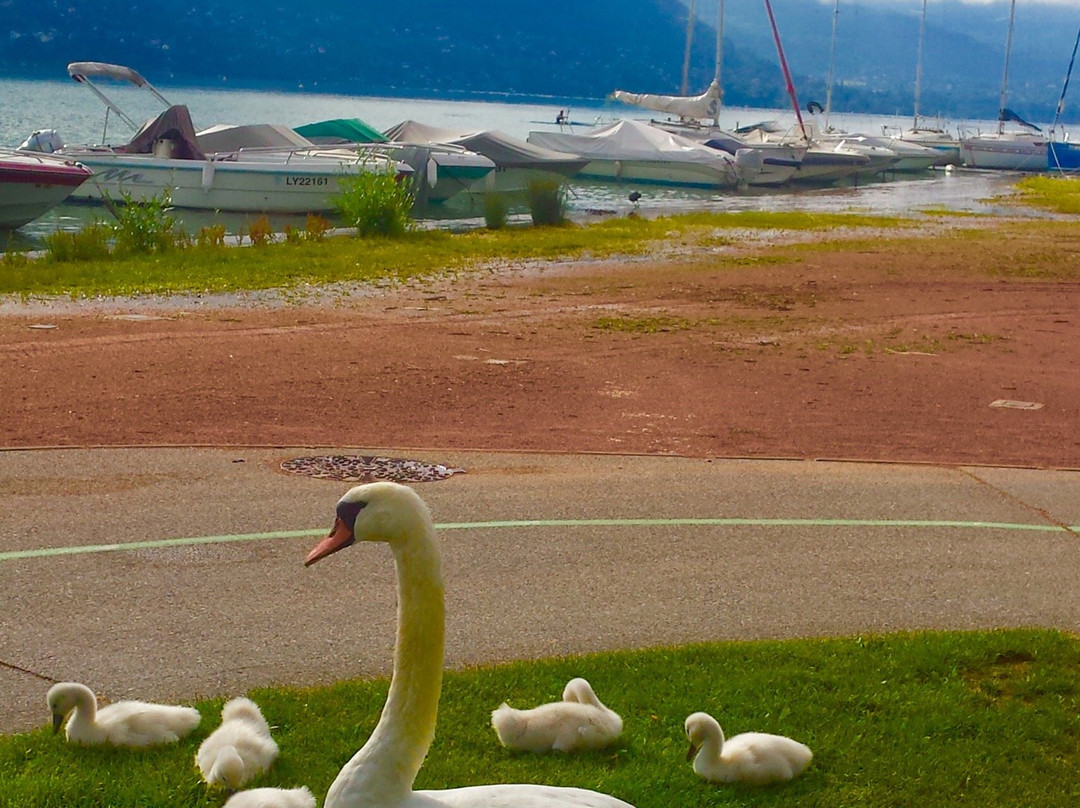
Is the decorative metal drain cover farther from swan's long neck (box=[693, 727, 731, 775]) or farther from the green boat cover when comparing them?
the green boat cover

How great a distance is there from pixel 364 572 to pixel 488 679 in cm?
176

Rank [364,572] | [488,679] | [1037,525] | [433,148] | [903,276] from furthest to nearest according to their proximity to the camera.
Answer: [433,148] → [903,276] → [1037,525] → [364,572] → [488,679]

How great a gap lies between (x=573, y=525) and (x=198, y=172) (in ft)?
93.6

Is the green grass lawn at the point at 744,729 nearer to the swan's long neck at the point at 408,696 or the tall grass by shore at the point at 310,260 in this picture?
the swan's long neck at the point at 408,696

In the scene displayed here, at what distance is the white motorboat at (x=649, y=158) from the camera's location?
191 feet

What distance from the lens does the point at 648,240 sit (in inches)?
1168

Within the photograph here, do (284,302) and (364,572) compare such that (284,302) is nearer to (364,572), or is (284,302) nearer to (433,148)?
(364,572)

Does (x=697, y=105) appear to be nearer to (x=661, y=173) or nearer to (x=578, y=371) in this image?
(x=661, y=173)

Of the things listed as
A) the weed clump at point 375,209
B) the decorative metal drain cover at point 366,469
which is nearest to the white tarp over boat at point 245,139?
the weed clump at point 375,209

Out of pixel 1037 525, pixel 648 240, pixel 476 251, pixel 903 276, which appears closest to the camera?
pixel 1037 525

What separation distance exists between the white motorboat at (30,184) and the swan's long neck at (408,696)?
89.0 feet

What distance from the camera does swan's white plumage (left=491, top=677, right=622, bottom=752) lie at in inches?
221

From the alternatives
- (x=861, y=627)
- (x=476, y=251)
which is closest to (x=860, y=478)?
(x=861, y=627)

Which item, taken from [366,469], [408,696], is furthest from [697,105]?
[408,696]
